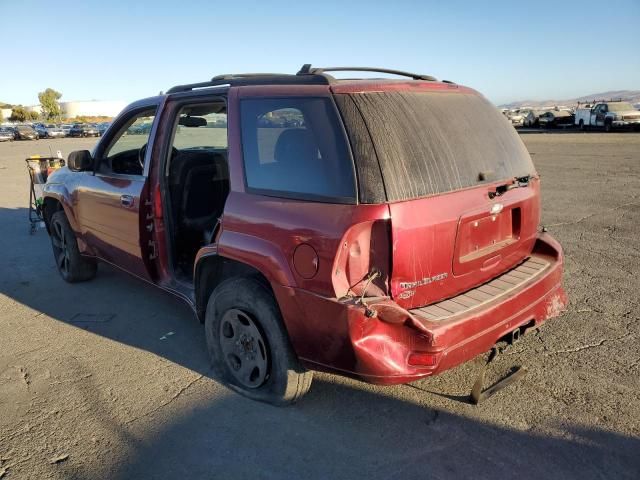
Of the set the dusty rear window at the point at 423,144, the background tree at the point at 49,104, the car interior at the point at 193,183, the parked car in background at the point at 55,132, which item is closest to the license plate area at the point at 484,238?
the dusty rear window at the point at 423,144

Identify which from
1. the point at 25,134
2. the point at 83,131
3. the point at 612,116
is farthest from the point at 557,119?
the point at 25,134

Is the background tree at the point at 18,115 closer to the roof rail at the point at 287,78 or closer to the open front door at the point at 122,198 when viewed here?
the open front door at the point at 122,198

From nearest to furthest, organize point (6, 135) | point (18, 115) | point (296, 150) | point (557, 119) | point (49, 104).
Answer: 1. point (296, 150)
2. point (557, 119)
3. point (6, 135)
4. point (18, 115)
5. point (49, 104)

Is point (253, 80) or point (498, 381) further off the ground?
point (253, 80)

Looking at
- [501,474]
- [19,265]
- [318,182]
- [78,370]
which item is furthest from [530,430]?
[19,265]

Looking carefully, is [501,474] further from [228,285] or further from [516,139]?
[516,139]

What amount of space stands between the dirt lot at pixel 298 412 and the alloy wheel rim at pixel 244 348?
0.17 meters

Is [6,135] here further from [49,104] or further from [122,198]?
[49,104]

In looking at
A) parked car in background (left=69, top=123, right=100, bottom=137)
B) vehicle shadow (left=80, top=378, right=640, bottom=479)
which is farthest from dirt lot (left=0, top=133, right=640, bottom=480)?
parked car in background (left=69, top=123, right=100, bottom=137)

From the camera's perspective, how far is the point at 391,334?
259 cm

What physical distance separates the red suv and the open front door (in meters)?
0.34

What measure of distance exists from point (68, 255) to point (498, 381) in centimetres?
446

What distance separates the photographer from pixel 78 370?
12.2ft

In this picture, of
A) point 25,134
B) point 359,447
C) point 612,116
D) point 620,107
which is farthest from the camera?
point 25,134
